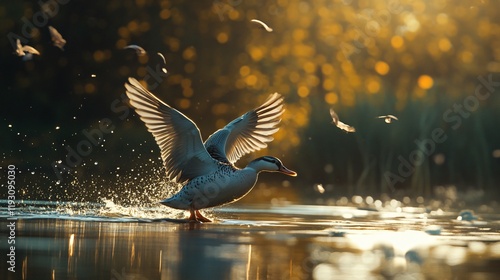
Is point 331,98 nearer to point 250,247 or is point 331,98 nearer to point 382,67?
point 382,67

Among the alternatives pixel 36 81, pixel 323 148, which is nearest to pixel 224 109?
pixel 36 81

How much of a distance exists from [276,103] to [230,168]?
2.23 metres

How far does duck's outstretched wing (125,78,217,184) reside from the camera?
13.2m

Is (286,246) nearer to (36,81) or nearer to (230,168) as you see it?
(230,168)

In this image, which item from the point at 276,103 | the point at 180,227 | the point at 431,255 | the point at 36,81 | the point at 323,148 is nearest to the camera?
the point at 431,255

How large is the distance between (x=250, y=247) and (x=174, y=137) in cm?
360

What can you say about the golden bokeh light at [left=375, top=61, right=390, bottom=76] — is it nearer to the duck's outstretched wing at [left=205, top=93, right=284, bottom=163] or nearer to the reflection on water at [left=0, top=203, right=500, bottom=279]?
the duck's outstretched wing at [left=205, top=93, right=284, bottom=163]

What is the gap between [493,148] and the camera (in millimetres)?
21188

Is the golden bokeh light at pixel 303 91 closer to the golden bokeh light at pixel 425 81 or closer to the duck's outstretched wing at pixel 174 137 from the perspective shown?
the golden bokeh light at pixel 425 81

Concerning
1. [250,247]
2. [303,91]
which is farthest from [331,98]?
[250,247]

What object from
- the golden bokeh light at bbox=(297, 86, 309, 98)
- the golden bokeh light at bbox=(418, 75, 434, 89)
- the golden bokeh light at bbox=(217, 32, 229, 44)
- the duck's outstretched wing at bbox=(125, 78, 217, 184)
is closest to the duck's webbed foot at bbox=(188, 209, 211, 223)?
the duck's outstretched wing at bbox=(125, 78, 217, 184)

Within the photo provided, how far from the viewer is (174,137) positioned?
1334 cm

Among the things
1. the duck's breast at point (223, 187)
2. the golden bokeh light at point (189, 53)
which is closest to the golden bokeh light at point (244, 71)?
the golden bokeh light at point (189, 53)

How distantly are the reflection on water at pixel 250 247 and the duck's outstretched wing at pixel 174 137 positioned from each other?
0.66 metres
